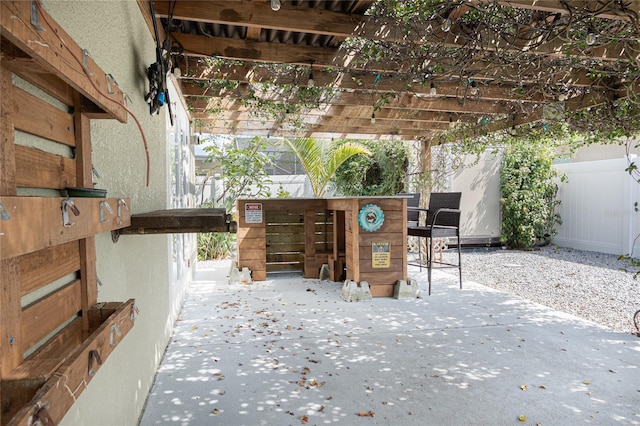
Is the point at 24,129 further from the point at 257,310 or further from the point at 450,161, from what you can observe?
the point at 450,161

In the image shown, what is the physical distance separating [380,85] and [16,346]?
4.09 meters

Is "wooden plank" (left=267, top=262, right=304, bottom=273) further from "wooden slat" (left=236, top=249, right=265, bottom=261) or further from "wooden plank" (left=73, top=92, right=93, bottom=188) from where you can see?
"wooden plank" (left=73, top=92, right=93, bottom=188)

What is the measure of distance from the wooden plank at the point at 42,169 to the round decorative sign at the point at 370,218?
365 cm

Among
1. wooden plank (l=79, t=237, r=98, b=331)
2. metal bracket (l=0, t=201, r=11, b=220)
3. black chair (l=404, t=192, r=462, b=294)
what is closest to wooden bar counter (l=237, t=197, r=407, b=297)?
black chair (l=404, t=192, r=462, b=294)

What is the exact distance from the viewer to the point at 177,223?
1.85m

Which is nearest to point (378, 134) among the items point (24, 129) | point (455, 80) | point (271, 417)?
point (455, 80)

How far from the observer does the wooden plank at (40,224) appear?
0.66 metres

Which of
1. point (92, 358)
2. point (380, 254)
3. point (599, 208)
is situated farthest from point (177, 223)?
point (599, 208)

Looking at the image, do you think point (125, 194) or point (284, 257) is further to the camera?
point (284, 257)

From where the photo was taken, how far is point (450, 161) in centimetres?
844

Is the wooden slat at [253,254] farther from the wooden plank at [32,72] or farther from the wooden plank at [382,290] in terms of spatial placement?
the wooden plank at [32,72]

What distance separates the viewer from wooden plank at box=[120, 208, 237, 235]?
5.74 feet

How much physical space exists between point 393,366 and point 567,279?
13.4 ft

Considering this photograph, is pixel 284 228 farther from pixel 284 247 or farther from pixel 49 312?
pixel 49 312
